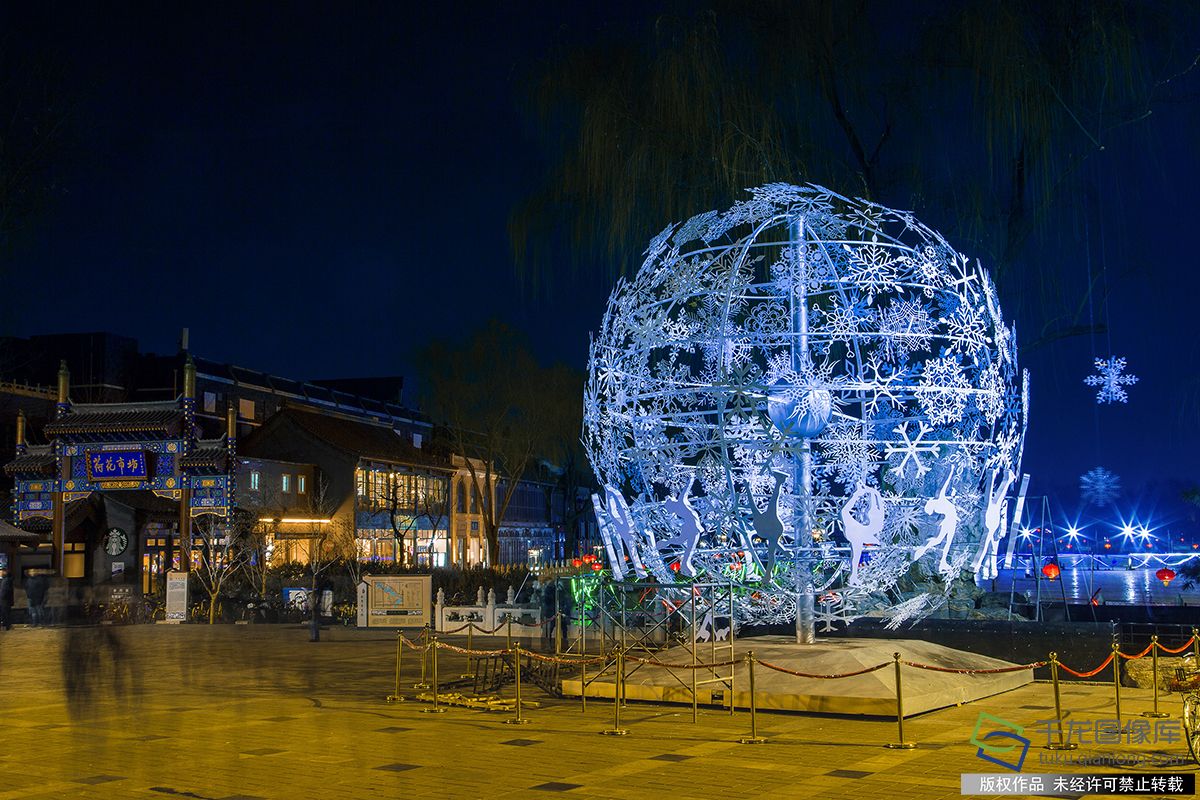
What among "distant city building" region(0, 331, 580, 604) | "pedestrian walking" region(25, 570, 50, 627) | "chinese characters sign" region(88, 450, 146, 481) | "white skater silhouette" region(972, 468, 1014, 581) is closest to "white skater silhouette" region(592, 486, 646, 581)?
"white skater silhouette" region(972, 468, 1014, 581)

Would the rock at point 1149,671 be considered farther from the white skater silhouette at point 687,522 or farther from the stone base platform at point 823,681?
the white skater silhouette at point 687,522

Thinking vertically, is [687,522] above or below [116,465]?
below

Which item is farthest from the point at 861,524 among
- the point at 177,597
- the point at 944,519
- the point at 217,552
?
the point at 217,552

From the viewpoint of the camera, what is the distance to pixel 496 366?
49.8 metres

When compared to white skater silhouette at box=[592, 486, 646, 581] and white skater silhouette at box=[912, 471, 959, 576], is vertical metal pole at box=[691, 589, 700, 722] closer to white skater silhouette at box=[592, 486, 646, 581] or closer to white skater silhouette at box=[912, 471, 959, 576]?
white skater silhouette at box=[592, 486, 646, 581]

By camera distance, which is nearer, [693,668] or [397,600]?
[693,668]

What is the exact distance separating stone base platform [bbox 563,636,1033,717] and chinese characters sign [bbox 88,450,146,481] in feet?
72.3

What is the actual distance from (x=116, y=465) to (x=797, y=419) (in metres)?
25.9

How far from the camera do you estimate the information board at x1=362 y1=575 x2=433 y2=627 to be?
30.9 metres

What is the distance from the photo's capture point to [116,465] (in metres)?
33.9

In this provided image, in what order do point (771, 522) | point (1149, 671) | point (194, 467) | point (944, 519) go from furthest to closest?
point (194, 467), point (1149, 671), point (944, 519), point (771, 522)

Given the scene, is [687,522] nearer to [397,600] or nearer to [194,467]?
[397,600]

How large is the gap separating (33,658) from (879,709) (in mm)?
16396

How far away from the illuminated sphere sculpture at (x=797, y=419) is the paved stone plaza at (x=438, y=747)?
5.82 ft
